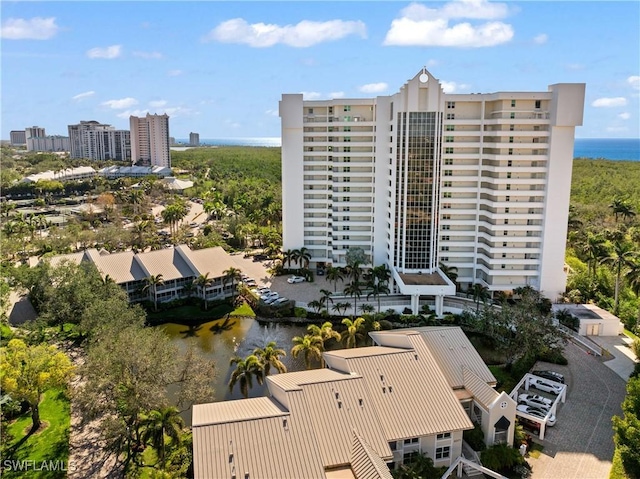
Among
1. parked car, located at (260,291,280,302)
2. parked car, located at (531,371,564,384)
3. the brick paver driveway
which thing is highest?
parked car, located at (260,291,280,302)

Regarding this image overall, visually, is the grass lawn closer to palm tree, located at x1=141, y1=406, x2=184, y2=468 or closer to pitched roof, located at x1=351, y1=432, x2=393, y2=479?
palm tree, located at x1=141, y1=406, x2=184, y2=468

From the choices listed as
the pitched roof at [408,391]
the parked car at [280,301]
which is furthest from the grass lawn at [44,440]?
the parked car at [280,301]

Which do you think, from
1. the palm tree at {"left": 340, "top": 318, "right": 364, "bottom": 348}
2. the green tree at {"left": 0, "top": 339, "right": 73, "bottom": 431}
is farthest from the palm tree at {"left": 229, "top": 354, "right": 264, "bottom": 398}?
the green tree at {"left": 0, "top": 339, "right": 73, "bottom": 431}

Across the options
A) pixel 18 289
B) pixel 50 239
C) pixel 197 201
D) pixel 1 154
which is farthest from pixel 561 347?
pixel 1 154

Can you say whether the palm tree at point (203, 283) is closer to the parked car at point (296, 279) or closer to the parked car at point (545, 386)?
the parked car at point (296, 279)

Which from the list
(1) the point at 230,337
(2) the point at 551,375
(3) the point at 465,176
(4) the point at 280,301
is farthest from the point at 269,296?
(2) the point at 551,375

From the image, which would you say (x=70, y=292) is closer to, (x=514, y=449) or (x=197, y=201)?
(x=514, y=449)

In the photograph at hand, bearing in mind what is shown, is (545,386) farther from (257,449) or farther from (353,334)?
(257,449)
